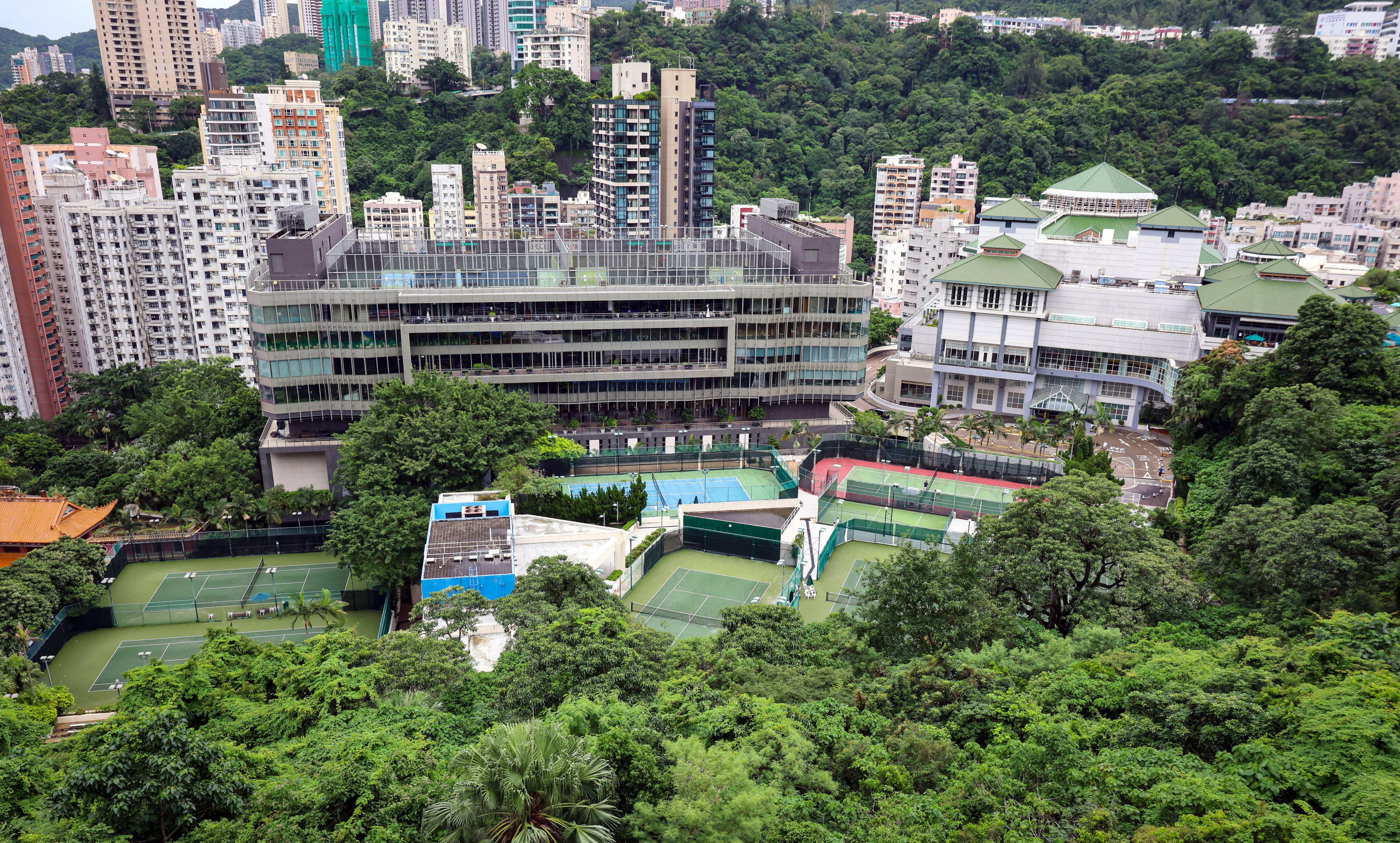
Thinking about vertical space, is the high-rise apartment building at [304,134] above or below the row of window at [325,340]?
above

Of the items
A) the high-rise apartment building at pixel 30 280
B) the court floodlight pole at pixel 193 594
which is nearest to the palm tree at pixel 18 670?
the court floodlight pole at pixel 193 594

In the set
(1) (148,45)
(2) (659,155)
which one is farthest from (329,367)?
(1) (148,45)

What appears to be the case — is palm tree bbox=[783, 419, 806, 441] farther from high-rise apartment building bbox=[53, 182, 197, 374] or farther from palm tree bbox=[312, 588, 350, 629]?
high-rise apartment building bbox=[53, 182, 197, 374]

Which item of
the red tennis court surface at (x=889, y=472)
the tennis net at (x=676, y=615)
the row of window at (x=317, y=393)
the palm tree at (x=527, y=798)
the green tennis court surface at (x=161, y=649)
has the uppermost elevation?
the palm tree at (x=527, y=798)

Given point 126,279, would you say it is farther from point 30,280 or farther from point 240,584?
point 240,584

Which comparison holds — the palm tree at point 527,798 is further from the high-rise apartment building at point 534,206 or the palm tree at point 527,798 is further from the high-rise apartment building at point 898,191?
the high-rise apartment building at point 898,191

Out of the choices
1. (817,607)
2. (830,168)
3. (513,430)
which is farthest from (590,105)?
(817,607)
